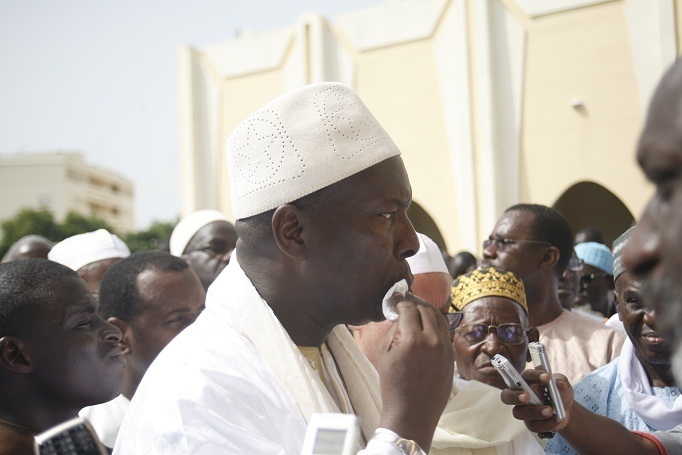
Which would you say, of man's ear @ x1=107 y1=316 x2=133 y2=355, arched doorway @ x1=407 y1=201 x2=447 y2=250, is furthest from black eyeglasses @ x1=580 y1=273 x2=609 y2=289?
arched doorway @ x1=407 y1=201 x2=447 y2=250

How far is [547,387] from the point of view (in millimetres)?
2492

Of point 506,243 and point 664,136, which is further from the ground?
point 664,136

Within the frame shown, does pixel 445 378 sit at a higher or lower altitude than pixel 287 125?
lower

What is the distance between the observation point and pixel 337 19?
1905 cm

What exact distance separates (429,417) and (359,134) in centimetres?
81

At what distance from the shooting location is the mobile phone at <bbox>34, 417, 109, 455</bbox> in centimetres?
123

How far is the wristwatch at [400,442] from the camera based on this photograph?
5.74ft

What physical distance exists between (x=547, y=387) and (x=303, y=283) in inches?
35.7

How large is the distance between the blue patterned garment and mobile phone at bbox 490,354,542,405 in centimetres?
90

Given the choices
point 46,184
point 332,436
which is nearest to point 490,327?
point 332,436

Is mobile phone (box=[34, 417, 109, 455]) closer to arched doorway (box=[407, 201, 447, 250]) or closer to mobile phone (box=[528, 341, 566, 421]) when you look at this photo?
mobile phone (box=[528, 341, 566, 421])

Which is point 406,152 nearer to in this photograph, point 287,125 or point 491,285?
point 491,285

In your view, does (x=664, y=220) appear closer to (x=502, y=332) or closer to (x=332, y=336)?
(x=332, y=336)

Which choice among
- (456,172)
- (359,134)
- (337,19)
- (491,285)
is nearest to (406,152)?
(456,172)
